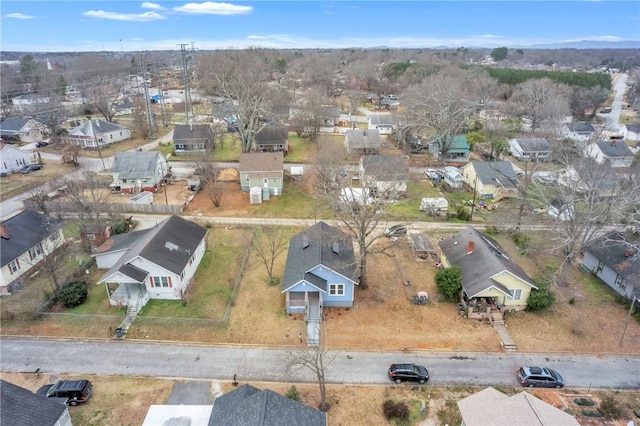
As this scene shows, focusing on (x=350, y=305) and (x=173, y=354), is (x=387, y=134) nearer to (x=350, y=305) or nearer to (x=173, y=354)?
(x=350, y=305)

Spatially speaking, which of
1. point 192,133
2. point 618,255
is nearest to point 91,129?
point 192,133

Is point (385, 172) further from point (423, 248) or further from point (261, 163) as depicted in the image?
point (261, 163)

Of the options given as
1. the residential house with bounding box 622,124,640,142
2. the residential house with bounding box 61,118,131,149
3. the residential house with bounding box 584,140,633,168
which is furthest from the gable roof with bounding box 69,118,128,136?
the residential house with bounding box 622,124,640,142

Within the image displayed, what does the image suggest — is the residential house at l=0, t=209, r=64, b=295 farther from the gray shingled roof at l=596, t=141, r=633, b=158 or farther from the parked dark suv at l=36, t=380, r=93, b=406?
the gray shingled roof at l=596, t=141, r=633, b=158

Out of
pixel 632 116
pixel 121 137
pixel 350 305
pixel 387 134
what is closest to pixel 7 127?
pixel 121 137

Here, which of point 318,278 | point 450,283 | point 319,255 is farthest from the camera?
point 450,283
